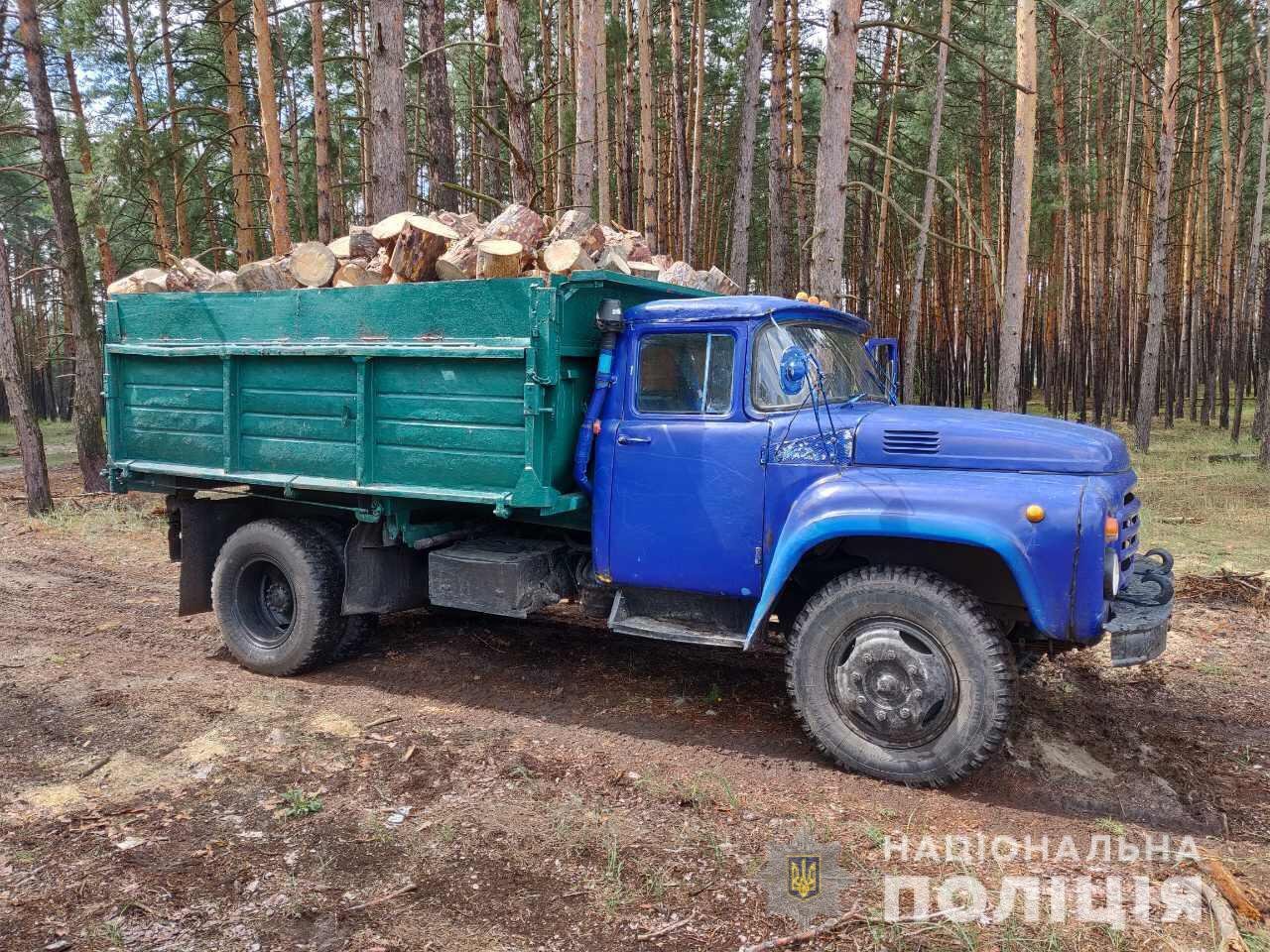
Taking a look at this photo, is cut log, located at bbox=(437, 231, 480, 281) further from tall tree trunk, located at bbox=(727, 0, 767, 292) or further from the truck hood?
tall tree trunk, located at bbox=(727, 0, 767, 292)

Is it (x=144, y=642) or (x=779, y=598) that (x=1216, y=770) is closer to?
(x=779, y=598)

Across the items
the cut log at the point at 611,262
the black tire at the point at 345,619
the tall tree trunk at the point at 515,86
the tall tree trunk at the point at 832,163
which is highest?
the tall tree trunk at the point at 515,86

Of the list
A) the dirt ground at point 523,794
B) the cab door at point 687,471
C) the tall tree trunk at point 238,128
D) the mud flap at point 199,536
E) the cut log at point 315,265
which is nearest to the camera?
the dirt ground at point 523,794

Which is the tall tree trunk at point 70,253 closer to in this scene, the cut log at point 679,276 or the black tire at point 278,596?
the black tire at point 278,596

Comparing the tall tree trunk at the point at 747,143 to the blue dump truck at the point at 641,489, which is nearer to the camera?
the blue dump truck at the point at 641,489

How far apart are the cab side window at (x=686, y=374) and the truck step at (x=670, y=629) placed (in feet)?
3.68

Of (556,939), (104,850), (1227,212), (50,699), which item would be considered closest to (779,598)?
(556,939)

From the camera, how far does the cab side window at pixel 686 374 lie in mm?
4586

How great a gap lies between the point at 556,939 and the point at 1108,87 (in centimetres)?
2827

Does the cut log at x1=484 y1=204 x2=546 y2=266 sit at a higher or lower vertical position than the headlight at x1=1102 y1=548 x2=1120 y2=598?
higher

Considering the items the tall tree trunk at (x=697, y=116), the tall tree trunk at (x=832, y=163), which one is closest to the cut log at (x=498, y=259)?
the tall tree trunk at (x=832, y=163)

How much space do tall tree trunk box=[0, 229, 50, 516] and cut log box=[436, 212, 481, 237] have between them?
832cm

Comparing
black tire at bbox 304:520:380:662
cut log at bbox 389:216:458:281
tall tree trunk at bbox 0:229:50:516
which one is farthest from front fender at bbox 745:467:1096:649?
tall tree trunk at bbox 0:229:50:516

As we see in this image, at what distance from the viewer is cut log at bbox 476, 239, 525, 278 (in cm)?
501
